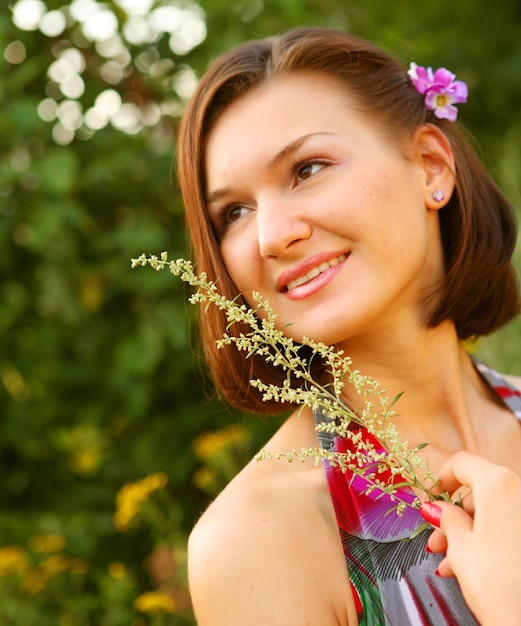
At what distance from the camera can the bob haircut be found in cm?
192

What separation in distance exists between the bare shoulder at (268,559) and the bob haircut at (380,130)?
13.3 inches

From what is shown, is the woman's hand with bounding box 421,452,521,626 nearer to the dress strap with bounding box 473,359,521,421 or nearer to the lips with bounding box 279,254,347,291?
the lips with bounding box 279,254,347,291

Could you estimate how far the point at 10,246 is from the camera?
9.96 ft

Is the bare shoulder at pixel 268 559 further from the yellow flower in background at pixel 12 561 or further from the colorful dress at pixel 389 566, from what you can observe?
the yellow flower in background at pixel 12 561

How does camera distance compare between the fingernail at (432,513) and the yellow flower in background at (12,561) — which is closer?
the fingernail at (432,513)

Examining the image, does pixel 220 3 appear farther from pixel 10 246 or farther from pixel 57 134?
pixel 10 246

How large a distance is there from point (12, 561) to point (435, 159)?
2.00 meters

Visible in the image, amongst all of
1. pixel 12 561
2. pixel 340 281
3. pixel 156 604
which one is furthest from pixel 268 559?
pixel 12 561

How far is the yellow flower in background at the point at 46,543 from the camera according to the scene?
120 inches

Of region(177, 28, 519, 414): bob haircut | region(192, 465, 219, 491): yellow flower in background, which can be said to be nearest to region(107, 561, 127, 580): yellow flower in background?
region(192, 465, 219, 491): yellow flower in background

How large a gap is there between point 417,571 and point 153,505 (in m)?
1.54

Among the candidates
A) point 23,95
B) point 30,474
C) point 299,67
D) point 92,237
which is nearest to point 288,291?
point 299,67

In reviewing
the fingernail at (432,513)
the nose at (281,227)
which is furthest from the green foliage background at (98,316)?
the fingernail at (432,513)

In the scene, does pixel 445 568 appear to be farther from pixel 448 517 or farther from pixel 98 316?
pixel 98 316
